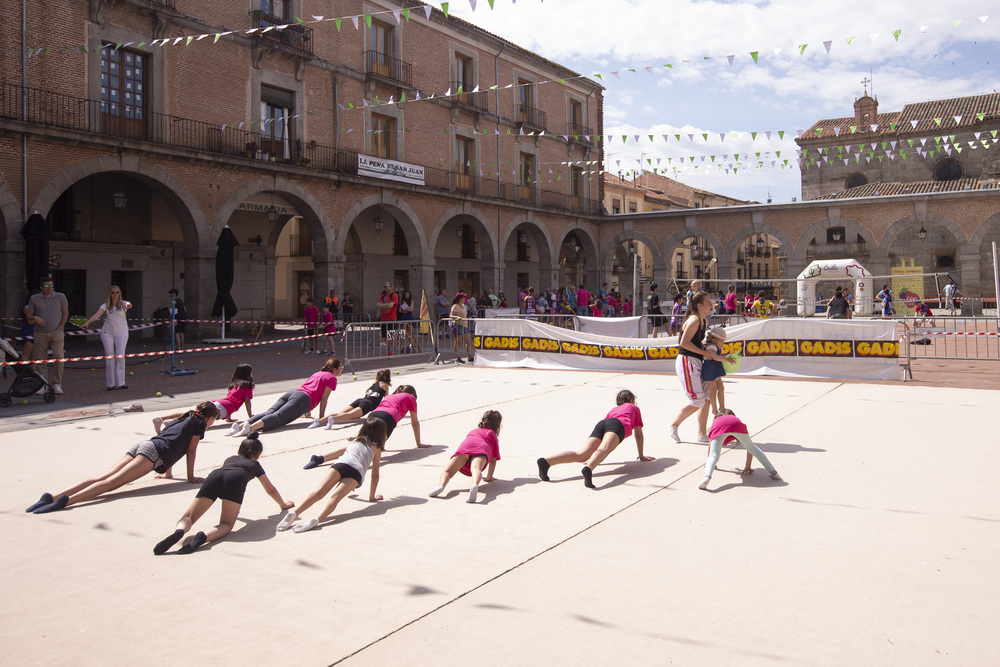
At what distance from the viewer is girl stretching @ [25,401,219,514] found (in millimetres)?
5188

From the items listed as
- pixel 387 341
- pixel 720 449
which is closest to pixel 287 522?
pixel 720 449

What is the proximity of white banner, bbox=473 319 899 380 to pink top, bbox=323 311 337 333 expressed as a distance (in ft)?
15.0

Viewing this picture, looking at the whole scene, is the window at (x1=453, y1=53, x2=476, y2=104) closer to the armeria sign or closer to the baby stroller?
the armeria sign

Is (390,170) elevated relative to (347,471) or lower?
elevated

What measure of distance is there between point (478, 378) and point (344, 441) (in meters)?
5.72

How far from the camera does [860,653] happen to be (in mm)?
2980

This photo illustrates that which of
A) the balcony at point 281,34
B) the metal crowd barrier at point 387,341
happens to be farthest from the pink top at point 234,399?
the balcony at point 281,34

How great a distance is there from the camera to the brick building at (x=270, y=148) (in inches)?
644

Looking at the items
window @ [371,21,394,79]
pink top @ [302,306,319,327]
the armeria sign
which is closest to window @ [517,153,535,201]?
the armeria sign

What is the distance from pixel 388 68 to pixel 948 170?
35.5 meters

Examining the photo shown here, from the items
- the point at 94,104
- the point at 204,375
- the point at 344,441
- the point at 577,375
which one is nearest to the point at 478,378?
the point at 577,375

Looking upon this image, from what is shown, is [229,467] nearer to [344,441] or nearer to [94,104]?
[344,441]

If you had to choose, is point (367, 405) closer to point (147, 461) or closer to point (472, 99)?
point (147, 461)

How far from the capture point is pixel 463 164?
28.4 meters
